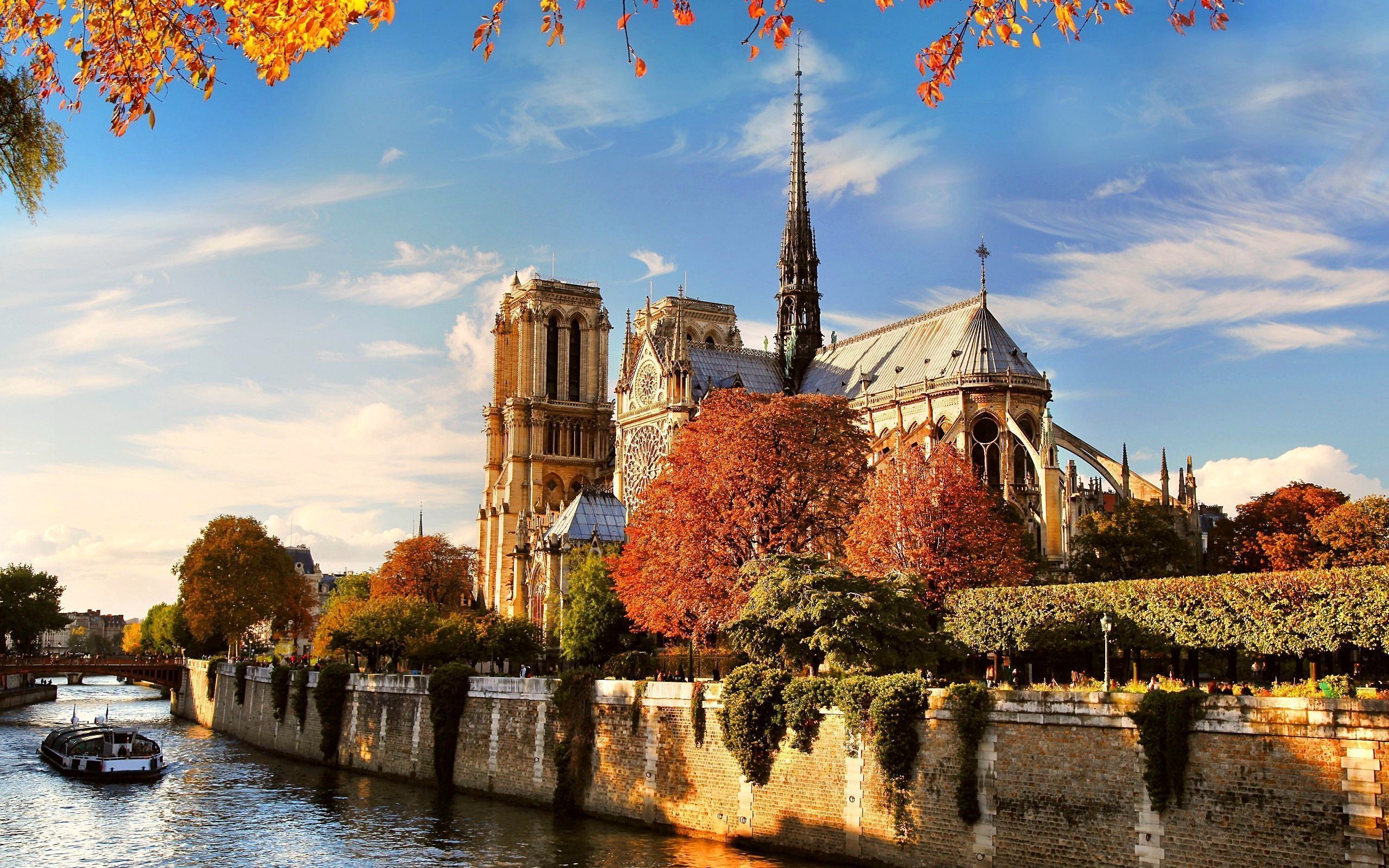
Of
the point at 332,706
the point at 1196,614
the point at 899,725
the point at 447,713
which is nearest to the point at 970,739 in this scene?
the point at 899,725

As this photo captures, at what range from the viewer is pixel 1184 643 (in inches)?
1204

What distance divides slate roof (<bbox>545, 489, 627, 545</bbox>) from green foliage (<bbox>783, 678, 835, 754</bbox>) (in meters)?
40.1

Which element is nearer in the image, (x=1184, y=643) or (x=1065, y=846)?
(x=1065, y=846)

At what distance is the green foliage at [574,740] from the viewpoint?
3469cm

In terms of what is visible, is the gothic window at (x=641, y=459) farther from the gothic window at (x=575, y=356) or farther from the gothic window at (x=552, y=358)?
the gothic window at (x=575, y=356)

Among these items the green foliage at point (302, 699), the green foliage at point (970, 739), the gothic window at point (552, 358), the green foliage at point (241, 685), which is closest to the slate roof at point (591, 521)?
the green foliage at point (241, 685)

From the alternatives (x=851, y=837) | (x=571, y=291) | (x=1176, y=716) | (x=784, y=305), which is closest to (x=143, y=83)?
(x=1176, y=716)

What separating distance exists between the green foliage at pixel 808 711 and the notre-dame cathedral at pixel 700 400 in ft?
79.6

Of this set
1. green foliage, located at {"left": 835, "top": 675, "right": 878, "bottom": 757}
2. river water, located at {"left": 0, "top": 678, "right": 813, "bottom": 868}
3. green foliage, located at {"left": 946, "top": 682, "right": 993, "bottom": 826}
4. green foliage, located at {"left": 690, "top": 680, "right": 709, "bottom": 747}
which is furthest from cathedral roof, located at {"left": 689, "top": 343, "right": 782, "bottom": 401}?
green foliage, located at {"left": 946, "top": 682, "right": 993, "bottom": 826}

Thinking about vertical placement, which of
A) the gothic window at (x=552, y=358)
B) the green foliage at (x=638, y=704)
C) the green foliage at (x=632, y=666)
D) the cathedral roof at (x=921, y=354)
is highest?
the gothic window at (x=552, y=358)

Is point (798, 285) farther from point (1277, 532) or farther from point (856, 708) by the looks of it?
point (856, 708)

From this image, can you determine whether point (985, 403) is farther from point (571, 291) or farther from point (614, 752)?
point (571, 291)

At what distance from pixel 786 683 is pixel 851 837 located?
3.97 m

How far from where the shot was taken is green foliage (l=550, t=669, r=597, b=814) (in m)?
34.7
